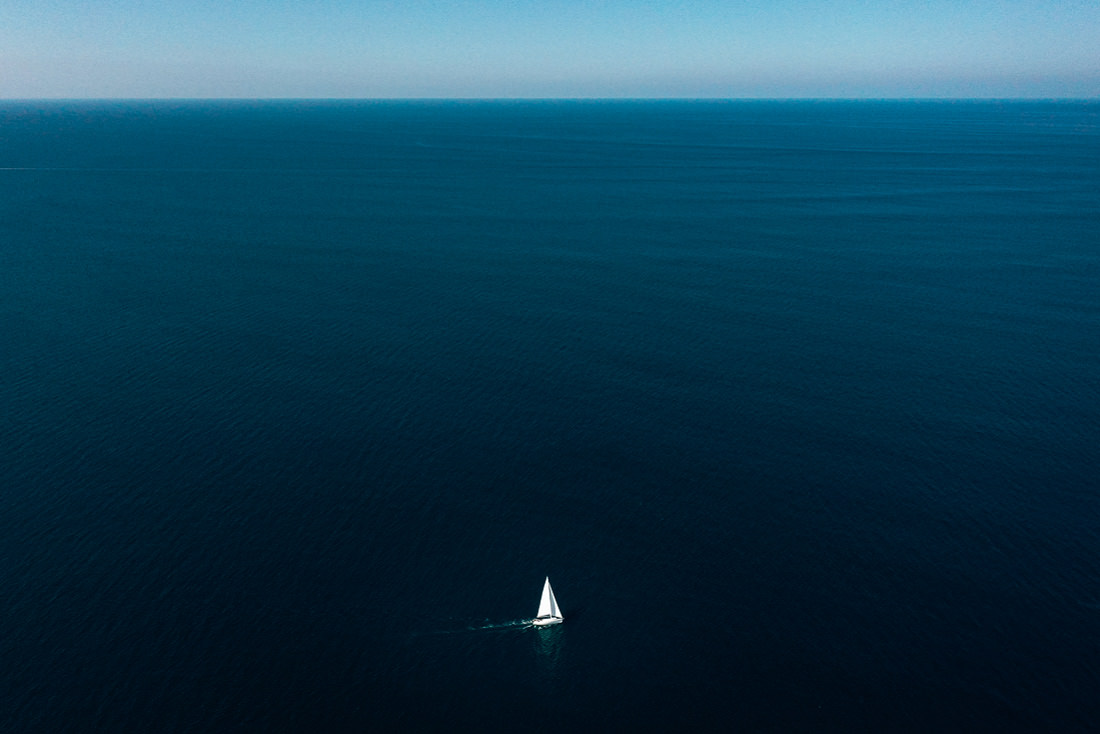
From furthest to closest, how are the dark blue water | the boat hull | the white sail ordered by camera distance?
the boat hull, the white sail, the dark blue water

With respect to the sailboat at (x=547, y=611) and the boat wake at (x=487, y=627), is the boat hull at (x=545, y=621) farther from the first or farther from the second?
the boat wake at (x=487, y=627)

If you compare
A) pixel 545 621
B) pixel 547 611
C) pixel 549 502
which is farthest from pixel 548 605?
pixel 549 502

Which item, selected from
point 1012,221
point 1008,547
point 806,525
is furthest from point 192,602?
point 1012,221

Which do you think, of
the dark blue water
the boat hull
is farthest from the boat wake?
the boat hull

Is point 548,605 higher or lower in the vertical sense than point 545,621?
higher

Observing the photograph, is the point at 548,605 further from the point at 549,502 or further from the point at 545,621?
the point at 549,502

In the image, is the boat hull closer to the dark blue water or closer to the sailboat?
the sailboat

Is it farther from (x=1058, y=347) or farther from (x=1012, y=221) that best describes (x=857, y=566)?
(x=1012, y=221)
